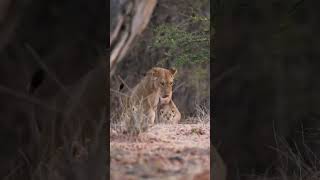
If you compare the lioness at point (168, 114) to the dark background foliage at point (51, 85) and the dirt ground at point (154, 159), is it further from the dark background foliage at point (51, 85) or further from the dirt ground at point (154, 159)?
the dark background foliage at point (51, 85)

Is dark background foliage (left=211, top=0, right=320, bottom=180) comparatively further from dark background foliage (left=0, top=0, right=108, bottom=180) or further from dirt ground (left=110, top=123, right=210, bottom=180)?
dark background foliage (left=0, top=0, right=108, bottom=180)

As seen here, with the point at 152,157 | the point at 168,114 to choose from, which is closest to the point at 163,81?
the point at 168,114

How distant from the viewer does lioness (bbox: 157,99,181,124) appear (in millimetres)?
2719

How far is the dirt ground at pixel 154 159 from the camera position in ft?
5.40

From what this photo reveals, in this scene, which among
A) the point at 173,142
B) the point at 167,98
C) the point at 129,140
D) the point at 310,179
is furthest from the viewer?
the point at 167,98

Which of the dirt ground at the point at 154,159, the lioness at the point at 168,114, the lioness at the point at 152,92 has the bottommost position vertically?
the dirt ground at the point at 154,159

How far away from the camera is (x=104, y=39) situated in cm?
140

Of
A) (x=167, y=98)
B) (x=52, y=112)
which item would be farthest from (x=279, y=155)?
(x=167, y=98)

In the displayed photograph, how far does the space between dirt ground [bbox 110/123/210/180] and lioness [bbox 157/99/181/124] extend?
71cm

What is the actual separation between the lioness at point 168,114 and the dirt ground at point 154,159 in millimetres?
711

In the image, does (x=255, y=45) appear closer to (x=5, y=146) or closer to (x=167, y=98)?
(x=5, y=146)

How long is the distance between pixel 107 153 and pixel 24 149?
0.67 feet

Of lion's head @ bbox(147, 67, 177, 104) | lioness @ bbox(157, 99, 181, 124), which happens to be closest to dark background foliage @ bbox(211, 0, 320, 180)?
lioness @ bbox(157, 99, 181, 124)

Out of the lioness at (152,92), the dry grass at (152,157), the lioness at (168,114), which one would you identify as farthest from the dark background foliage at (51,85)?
the lioness at (168,114)
